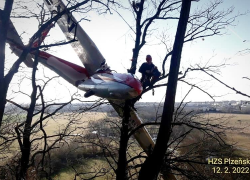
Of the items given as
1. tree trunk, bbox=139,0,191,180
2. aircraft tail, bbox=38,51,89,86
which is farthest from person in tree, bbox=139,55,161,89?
aircraft tail, bbox=38,51,89,86

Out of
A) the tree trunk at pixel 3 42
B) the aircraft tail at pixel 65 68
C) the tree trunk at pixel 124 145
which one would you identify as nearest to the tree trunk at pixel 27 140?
the aircraft tail at pixel 65 68

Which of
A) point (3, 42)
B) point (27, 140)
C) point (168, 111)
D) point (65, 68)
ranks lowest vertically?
point (27, 140)

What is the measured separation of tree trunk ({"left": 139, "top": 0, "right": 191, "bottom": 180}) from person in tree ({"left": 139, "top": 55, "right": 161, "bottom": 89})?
7.62ft

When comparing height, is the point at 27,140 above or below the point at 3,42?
below

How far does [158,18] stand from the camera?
6.55m

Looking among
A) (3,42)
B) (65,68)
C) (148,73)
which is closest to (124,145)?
(148,73)

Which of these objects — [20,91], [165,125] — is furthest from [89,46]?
[165,125]

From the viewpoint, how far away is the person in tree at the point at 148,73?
6.17m

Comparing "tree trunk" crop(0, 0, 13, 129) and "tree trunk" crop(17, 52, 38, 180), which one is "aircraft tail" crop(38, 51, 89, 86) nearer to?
"tree trunk" crop(17, 52, 38, 180)

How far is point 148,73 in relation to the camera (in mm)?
6250

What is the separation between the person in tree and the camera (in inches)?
243

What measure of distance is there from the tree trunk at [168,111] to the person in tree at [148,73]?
7.62ft

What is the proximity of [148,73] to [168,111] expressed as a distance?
105 inches

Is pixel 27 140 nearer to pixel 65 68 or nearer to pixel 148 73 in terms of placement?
pixel 65 68
